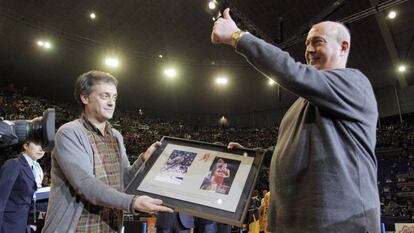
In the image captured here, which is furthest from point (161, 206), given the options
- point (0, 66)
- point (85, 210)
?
point (0, 66)

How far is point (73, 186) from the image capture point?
52.5 inches

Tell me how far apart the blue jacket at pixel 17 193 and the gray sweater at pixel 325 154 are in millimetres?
2160

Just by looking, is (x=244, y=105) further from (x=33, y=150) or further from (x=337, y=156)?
(x=337, y=156)

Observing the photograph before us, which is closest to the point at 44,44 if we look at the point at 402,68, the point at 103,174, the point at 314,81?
the point at 103,174

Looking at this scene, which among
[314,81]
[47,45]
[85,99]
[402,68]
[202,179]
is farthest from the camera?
[402,68]

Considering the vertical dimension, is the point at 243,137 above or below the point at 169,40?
below

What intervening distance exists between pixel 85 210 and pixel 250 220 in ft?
15.2

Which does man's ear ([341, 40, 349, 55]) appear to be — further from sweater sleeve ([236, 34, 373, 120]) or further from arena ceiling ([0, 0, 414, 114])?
arena ceiling ([0, 0, 414, 114])

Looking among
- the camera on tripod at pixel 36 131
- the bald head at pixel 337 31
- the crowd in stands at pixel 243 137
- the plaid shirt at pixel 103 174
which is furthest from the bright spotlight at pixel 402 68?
the camera on tripod at pixel 36 131

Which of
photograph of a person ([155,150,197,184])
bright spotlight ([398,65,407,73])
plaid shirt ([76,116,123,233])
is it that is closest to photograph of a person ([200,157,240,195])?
photograph of a person ([155,150,197,184])

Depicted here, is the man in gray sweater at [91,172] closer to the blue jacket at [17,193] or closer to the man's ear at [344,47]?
the man's ear at [344,47]

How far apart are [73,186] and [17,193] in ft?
5.13

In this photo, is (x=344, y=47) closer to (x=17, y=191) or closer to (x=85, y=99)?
(x=85, y=99)

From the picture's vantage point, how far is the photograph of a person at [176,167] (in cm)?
146
